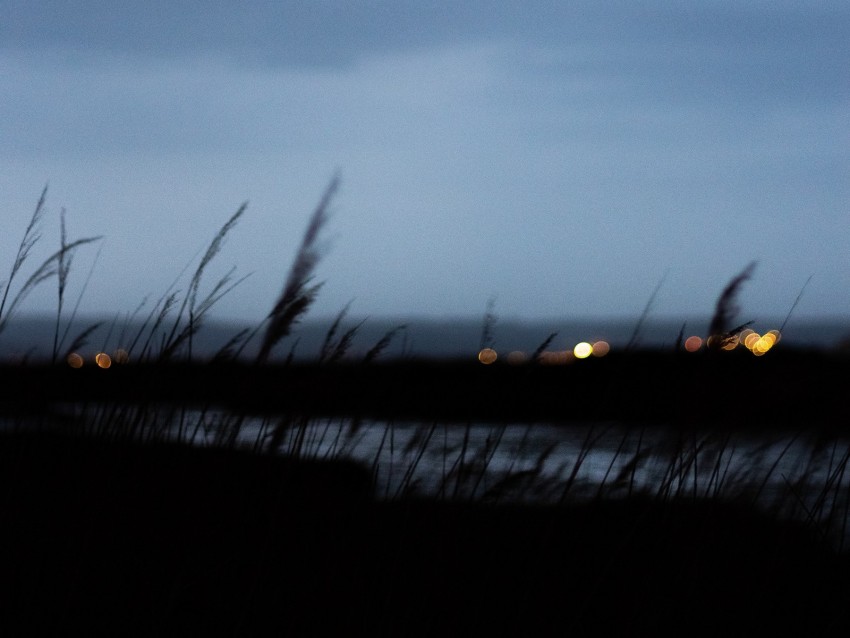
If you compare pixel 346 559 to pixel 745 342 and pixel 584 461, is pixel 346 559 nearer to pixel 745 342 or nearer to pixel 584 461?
pixel 584 461

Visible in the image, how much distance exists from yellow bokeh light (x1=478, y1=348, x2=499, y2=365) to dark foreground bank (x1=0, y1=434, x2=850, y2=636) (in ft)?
1.25

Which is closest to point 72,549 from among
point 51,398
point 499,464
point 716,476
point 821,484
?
point 51,398

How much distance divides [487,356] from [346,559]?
2.42 ft

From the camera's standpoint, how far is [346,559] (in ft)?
7.45

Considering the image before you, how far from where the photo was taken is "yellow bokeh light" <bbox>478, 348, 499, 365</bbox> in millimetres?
2555

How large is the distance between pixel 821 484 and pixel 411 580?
1130mm

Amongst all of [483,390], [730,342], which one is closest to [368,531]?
[483,390]

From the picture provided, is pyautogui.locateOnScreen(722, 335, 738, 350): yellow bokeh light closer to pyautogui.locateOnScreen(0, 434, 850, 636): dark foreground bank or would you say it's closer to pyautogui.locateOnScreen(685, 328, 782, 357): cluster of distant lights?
pyautogui.locateOnScreen(685, 328, 782, 357): cluster of distant lights

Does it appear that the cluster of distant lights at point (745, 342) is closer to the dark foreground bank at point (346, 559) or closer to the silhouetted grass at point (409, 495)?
the silhouetted grass at point (409, 495)

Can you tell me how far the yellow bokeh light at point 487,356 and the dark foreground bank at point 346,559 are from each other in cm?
38

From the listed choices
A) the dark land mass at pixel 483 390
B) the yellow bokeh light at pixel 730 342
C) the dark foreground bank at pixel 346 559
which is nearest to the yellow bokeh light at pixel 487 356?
the dark land mass at pixel 483 390

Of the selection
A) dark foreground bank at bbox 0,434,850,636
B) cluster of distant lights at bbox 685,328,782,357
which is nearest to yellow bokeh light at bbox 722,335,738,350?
cluster of distant lights at bbox 685,328,782,357

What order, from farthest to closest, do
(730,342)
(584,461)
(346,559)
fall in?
(584,461) → (730,342) → (346,559)

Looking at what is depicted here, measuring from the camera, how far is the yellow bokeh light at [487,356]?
2555 mm
